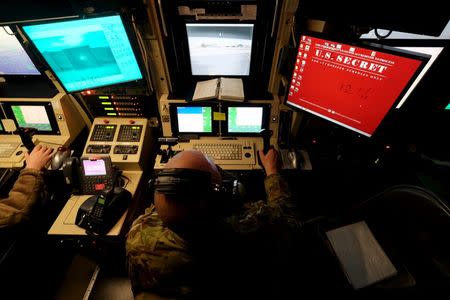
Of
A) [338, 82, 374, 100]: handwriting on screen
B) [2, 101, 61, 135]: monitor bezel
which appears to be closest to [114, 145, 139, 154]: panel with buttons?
[2, 101, 61, 135]: monitor bezel

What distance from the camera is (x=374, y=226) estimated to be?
1.85 meters

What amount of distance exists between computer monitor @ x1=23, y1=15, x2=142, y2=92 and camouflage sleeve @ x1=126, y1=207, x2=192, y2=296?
1287 mm

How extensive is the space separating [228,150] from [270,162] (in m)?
0.40

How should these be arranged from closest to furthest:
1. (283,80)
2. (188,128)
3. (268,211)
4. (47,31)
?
(268,211), (47,31), (283,80), (188,128)

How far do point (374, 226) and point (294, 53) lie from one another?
1406 millimetres

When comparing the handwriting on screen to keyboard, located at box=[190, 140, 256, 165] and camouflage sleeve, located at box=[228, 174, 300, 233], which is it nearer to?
camouflage sleeve, located at box=[228, 174, 300, 233]

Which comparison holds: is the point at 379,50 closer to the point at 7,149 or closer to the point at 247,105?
the point at 247,105

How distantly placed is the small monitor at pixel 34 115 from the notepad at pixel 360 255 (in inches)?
95.6

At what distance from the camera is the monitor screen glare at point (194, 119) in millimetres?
2033

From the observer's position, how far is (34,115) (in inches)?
82.9

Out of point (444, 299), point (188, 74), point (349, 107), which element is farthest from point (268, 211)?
point (188, 74)

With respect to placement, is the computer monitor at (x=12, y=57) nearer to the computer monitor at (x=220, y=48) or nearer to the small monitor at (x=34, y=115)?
→ the small monitor at (x=34, y=115)

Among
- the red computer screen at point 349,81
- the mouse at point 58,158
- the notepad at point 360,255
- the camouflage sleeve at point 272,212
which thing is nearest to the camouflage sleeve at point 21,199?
the mouse at point 58,158

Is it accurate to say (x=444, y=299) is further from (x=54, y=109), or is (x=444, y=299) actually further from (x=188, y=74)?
(x=54, y=109)
